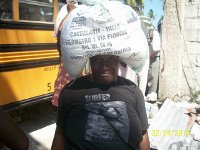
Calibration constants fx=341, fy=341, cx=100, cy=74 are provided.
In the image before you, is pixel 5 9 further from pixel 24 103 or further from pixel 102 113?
pixel 102 113

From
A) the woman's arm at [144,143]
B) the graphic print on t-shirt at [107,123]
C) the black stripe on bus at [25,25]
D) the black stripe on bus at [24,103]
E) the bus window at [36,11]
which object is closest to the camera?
the graphic print on t-shirt at [107,123]

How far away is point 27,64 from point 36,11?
76cm

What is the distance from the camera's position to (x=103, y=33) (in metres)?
1.76

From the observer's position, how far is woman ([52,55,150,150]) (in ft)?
5.73

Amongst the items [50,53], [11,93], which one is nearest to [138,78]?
[50,53]

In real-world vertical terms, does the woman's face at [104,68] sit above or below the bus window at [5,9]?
below

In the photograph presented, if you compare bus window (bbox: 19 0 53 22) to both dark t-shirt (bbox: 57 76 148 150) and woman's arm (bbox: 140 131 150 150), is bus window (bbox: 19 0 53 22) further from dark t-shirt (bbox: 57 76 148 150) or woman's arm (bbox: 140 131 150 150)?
woman's arm (bbox: 140 131 150 150)

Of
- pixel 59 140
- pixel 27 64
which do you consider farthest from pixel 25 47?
pixel 59 140

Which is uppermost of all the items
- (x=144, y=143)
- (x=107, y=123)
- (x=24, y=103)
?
(x=107, y=123)

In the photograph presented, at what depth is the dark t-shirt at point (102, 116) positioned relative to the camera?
174 centimetres

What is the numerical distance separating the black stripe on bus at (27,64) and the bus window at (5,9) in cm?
56

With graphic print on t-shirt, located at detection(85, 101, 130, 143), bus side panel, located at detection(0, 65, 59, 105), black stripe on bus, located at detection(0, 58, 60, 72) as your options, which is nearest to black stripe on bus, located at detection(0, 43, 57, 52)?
black stripe on bus, located at detection(0, 58, 60, 72)

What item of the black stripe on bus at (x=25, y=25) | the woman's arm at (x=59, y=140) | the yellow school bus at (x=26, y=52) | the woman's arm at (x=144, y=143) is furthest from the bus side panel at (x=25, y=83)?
the woman's arm at (x=144, y=143)

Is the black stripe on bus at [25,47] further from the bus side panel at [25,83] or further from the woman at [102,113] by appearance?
the woman at [102,113]
